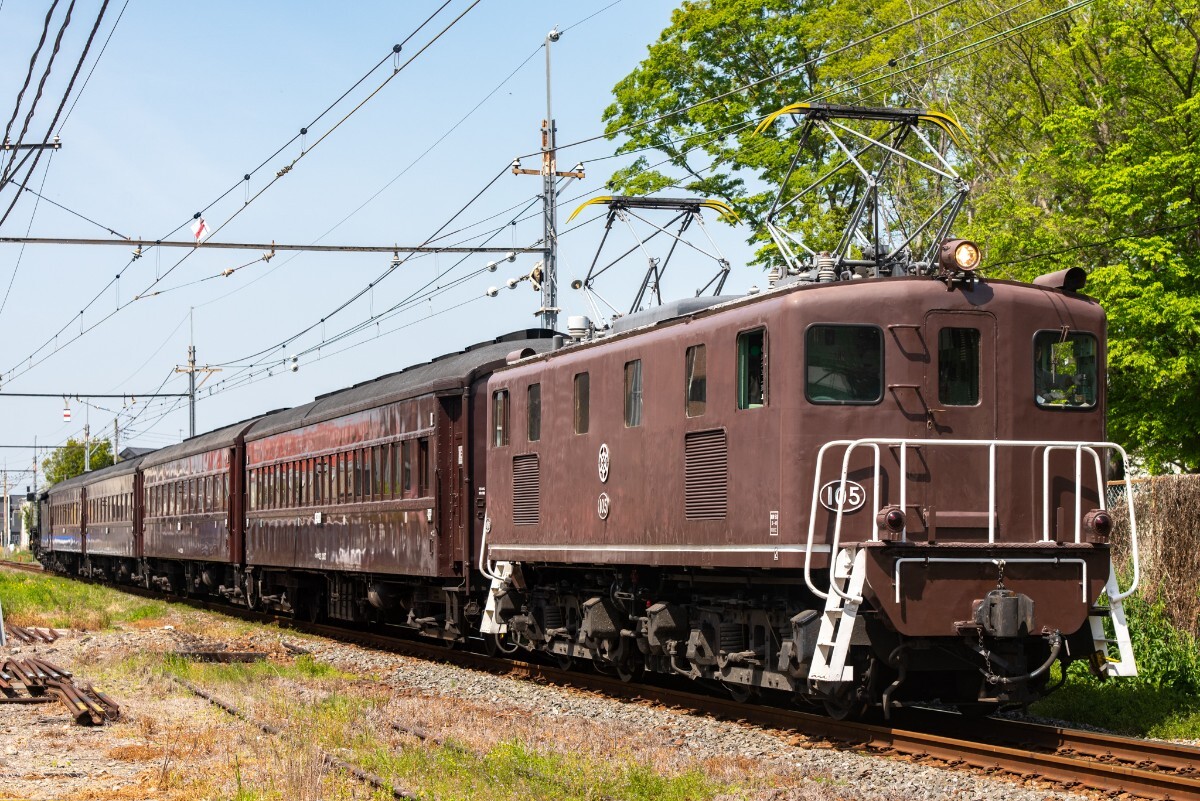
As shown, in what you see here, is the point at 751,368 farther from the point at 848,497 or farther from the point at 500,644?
the point at 500,644

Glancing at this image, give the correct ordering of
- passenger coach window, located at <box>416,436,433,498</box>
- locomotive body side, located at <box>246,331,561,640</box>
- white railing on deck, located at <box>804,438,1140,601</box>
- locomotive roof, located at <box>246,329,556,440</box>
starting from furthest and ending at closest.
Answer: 1. passenger coach window, located at <box>416,436,433,498</box>
2. locomotive roof, located at <box>246,329,556,440</box>
3. locomotive body side, located at <box>246,331,561,640</box>
4. white railing on deck, located at <box>804,438,1140,601</box>

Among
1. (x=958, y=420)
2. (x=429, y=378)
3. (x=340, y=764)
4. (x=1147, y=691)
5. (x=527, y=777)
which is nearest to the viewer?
(x=527, y=777)

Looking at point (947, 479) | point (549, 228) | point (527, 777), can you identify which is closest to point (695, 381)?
point (947, 479)

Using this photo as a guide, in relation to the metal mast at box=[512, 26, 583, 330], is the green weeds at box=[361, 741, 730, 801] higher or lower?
lower

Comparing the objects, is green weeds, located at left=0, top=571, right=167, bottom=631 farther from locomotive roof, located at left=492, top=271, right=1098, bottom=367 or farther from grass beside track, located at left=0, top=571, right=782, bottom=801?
locomotive roof, located at left=492, top=271, right=1098, bottom=367

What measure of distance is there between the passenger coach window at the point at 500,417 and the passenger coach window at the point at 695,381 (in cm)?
462

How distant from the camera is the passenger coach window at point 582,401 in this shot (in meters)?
15.2

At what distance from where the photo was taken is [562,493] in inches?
617

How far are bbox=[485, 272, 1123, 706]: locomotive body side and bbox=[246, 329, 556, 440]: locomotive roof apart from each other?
611 cm

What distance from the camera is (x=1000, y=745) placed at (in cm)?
1162

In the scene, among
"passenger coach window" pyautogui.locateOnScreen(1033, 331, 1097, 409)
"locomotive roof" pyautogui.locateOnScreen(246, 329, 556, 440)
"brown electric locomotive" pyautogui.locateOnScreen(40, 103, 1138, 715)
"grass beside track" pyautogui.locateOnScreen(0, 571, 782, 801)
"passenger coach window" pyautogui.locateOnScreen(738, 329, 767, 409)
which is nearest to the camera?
"grass beside track" pyautogui.locateOnScreen(0, 571, 782, 801)

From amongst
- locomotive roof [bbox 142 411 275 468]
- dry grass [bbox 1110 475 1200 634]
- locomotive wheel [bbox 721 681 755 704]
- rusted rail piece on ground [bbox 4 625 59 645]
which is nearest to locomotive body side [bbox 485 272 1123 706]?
locomotive wheel [bbox 721 681 755 704]

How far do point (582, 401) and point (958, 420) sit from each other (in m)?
4.70

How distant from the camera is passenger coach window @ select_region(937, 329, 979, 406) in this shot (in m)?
11.8
